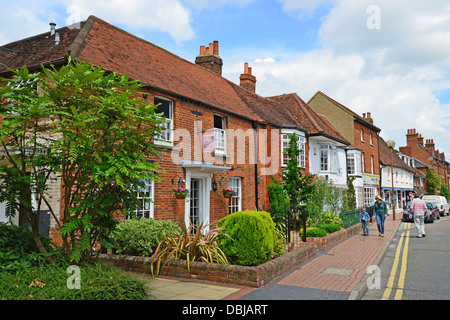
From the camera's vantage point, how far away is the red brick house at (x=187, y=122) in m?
11.2

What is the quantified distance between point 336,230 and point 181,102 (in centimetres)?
872

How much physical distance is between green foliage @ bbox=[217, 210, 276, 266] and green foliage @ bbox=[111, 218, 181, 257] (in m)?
1.68

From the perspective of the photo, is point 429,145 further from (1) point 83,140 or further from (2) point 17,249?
(2) point 17,249

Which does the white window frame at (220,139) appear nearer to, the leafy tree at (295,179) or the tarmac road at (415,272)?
the leafy tree at (295,179)

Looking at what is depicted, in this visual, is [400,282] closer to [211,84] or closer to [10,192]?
[10,192]

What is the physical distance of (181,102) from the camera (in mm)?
12508

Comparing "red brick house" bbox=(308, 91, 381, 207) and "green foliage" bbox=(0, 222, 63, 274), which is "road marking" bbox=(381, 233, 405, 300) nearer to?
"green foliage" bbox=(0, 222, 63, 274)

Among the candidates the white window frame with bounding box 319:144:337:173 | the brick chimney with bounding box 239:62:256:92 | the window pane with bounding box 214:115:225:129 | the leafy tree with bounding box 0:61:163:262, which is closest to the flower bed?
the leafy tree with bounding box 0:61:163:262

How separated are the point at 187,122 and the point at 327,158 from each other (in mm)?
14401

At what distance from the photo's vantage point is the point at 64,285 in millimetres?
5098

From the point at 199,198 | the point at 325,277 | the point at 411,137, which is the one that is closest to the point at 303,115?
the point at 199,198

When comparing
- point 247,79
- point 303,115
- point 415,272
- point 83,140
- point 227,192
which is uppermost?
point 247,79

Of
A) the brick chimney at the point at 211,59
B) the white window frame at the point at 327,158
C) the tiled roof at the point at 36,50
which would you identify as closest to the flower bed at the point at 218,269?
the tiled roof at the point at 36,50

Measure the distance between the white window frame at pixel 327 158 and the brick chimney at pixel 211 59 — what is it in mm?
9425
